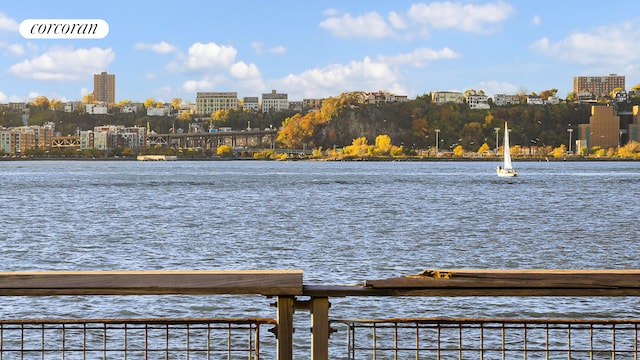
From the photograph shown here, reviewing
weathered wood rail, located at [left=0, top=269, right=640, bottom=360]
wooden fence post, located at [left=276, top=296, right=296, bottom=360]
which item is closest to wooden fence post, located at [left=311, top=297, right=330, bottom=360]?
weathered wood rail, located at [left=0, top=269, right=640, bottom=360]

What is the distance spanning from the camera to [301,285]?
456cm

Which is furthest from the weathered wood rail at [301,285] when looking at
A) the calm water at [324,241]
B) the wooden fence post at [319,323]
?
the calm water at [324,241]

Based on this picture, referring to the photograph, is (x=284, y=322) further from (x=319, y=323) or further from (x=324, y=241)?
(x=324, y=241)

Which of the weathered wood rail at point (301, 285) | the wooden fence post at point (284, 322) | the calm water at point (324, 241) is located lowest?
the calm water at point (324, 241)

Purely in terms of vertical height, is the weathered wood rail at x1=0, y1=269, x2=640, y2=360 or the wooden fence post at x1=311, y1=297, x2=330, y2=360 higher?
the weathered wood rail at x1=0, y1=269, x2=640, y2=360

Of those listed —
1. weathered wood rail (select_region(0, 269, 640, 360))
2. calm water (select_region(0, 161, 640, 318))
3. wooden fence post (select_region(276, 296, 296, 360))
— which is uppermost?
weathered wood rail (select_region(0, 269, 640, 360))

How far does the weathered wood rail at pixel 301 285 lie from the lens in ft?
15.0

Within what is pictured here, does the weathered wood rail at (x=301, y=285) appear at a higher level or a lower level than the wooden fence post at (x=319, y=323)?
higher

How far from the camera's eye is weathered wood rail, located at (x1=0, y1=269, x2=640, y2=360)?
4.58 m

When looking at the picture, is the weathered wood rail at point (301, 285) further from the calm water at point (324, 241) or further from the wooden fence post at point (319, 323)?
the calm water at point (324, 241)

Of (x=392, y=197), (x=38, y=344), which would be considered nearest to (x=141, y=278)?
(x=38, y=344)

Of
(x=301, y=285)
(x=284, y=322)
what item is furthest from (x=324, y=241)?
(x=301, y=285)

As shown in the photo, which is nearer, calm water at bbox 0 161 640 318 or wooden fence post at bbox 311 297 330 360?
wooden fence post at bbox 311 297 330 360

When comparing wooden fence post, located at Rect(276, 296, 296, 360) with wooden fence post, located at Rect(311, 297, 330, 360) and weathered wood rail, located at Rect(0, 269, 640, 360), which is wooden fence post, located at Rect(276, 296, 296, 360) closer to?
weathered wood rail, located at Rect(0, 269, 640, 360)
